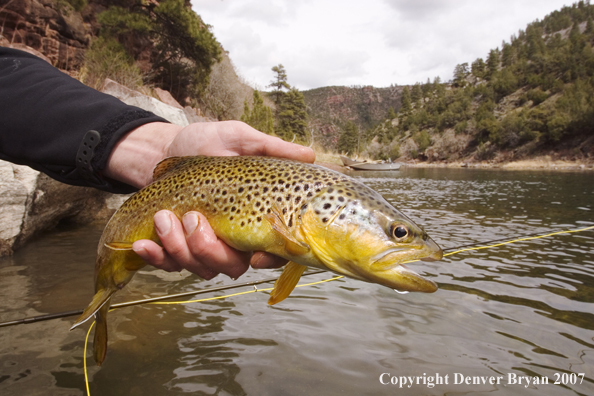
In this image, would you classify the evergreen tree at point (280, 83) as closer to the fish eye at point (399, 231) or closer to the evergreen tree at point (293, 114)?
the evergreen tree at point (293, 114)

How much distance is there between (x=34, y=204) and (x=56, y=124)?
221 inches

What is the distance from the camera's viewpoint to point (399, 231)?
6.68 feet

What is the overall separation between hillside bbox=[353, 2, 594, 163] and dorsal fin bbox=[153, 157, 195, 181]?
2547 inches

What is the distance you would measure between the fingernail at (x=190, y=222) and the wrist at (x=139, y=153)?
886mm

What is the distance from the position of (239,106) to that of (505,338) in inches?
1315

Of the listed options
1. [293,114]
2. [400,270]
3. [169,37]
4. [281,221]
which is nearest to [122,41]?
[169,37]

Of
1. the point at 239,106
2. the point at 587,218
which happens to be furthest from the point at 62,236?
the point at 239,106

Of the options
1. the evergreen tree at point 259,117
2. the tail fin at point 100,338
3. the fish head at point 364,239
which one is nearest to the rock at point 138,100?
the tail fin at point 100,338

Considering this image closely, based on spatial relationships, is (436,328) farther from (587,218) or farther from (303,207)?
(587,218)

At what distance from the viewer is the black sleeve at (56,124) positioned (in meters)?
Answer: 2.53

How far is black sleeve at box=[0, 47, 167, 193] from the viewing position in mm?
2531

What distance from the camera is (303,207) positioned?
7.15 ft

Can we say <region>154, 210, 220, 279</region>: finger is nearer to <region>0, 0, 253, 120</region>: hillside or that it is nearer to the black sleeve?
the black sleeve

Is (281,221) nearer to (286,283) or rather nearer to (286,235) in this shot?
(286,235)
